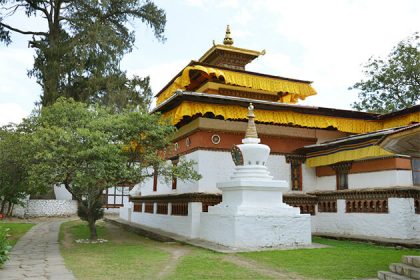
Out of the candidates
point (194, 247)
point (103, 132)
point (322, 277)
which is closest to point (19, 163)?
point (103, 132)

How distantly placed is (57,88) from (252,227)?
16.7 metres

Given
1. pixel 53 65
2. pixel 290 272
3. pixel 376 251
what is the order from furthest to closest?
pixel 53 65, pixel 376 251, pixel 290 272

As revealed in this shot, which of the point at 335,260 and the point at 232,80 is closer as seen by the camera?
the point at 335,260

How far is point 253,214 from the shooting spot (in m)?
9.75

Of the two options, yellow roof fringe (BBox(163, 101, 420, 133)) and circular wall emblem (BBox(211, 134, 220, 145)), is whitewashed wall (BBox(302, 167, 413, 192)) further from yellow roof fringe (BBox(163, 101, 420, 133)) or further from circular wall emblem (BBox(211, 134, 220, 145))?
circular wall emblem (BBox(211, 134, 220, 145))

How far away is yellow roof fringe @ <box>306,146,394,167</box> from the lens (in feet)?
37.1

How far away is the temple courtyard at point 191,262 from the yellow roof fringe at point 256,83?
261 inches

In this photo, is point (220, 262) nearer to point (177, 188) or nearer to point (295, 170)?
point (177, 188)

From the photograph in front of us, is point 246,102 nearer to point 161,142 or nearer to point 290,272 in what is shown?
point 161,142

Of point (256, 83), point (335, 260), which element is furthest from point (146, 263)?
point (256, 83)

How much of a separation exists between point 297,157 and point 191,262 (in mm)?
7330

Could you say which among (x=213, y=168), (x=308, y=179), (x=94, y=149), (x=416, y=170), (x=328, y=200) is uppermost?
(x=94, y=149)

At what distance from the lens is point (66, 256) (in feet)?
28.8

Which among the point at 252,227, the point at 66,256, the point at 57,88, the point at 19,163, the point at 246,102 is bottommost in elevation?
the point at 66,256
